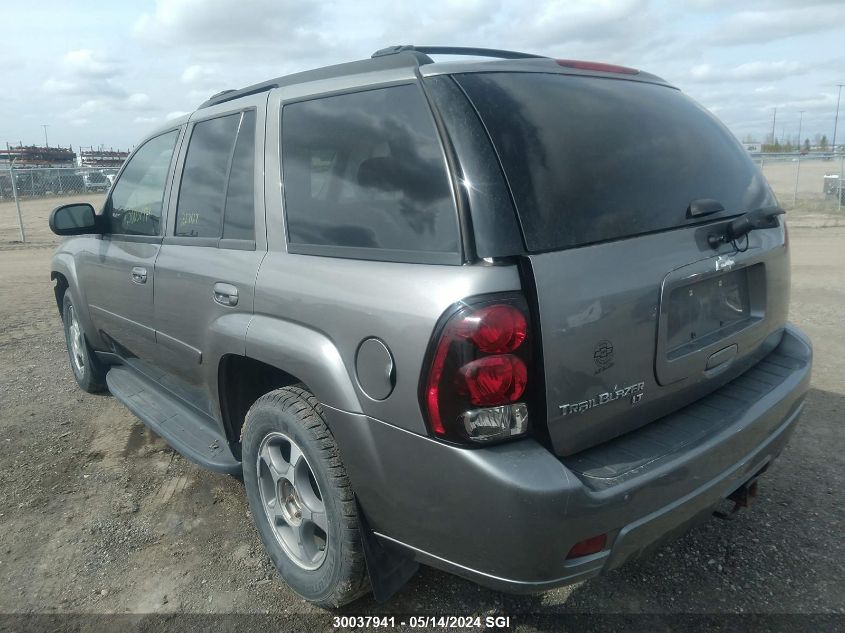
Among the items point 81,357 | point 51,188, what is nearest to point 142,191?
point 81,357

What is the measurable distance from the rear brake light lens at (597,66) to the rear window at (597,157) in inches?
3.2

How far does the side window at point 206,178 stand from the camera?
9.73 ft

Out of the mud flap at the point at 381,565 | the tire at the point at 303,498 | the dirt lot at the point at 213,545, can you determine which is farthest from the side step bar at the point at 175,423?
the mud flap at the point at 381,565

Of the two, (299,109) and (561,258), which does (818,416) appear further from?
(299,109)

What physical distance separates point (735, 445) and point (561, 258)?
3.06 ft

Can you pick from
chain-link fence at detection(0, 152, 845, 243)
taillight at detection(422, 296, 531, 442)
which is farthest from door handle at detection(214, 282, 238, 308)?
chain-link fence at detection(0, 152, 845, 243)

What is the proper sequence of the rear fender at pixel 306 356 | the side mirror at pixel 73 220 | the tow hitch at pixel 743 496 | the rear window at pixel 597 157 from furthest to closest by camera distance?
1. the side mirror at pixel 73 220
2. the tow hitch at pixel 743 496
3. the rear fender at pixel 306 356
4. the rear window at pixel 597 157

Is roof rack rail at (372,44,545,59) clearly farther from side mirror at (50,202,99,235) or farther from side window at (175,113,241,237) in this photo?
side mirror at (50,202,99,235)

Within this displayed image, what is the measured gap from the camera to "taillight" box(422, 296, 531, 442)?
1.84 metres

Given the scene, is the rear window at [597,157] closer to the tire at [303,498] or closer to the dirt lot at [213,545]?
the tire at [303,498]

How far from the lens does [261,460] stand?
2.70 metres

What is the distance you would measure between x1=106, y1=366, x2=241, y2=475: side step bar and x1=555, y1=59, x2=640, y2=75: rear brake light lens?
7.03ft

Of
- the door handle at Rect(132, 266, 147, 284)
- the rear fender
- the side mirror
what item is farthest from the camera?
the side mirror

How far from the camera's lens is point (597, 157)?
2.16 meters
